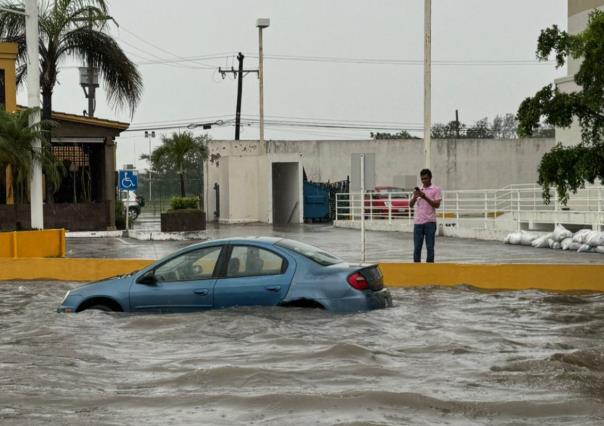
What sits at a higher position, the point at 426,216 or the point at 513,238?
the point at 426,216

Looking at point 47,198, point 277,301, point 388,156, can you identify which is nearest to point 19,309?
point 277,301

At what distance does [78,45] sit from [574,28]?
1618 centimetres

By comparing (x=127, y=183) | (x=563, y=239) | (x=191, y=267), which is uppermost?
(x=127, y=183)

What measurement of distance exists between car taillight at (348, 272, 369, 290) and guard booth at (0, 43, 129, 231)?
19.4 metres

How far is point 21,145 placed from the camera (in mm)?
26734

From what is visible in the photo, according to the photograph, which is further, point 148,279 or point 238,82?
point 238,82

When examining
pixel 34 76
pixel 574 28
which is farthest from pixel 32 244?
pixel 574 28

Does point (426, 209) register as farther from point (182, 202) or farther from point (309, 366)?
point (182, 202)

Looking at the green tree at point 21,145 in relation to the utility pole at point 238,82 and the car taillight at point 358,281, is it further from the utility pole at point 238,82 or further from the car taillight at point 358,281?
the utility pole at point 238,82

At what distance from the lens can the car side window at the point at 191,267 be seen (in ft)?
40.4

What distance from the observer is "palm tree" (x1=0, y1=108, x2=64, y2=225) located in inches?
1037

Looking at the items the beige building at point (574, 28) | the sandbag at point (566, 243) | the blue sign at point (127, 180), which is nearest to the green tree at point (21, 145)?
the blue sign at point (127, 180)

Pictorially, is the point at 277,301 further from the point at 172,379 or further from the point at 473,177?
the point at 473,177

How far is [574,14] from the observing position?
32906mm
